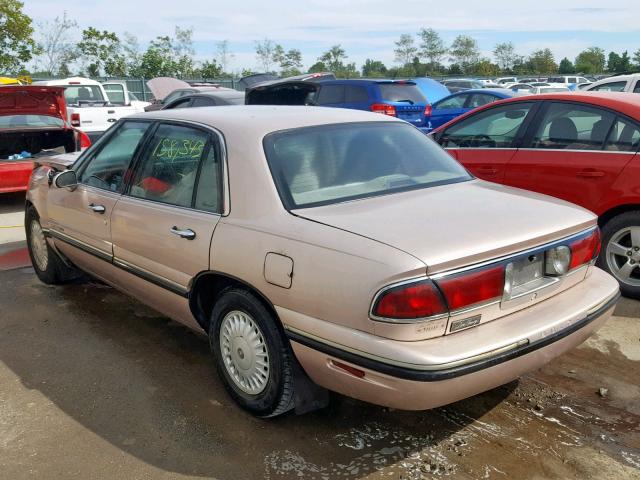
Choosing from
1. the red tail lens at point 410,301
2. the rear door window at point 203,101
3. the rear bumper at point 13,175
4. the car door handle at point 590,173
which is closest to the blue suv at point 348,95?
the rear door window at point 203,101

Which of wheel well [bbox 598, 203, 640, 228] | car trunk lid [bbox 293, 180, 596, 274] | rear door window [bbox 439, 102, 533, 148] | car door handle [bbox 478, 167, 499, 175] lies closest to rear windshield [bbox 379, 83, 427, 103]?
rear door window [bbox 439, 102, 533, 148]

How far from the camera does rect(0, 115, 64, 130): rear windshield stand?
8.90 meters

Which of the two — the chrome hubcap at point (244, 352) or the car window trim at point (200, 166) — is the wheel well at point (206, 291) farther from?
the car window trim at point (200, 166)

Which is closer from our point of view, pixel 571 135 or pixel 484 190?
pixel 484 190

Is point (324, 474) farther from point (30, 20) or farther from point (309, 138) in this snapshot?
point (30, 20)

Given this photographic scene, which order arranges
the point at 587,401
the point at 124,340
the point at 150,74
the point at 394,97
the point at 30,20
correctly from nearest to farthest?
the point at 587,401
the point at 124,340
the point at 394,97
the point at 30,20
the point at 150,74

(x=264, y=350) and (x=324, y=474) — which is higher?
(x=264, y=350)

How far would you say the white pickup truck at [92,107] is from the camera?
1369 cm

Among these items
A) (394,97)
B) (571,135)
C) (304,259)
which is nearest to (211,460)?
(304,259)

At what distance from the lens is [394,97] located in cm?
1179

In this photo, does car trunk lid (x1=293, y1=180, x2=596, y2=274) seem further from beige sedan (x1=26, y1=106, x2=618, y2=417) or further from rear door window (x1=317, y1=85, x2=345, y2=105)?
rear door window (x1=317, y1=85, x2=345, y2=105)

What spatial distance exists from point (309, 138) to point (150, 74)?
118 ft

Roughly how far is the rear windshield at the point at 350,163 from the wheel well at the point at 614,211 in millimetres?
1736

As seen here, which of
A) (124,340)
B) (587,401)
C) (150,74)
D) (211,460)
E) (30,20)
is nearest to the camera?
(211,460)
